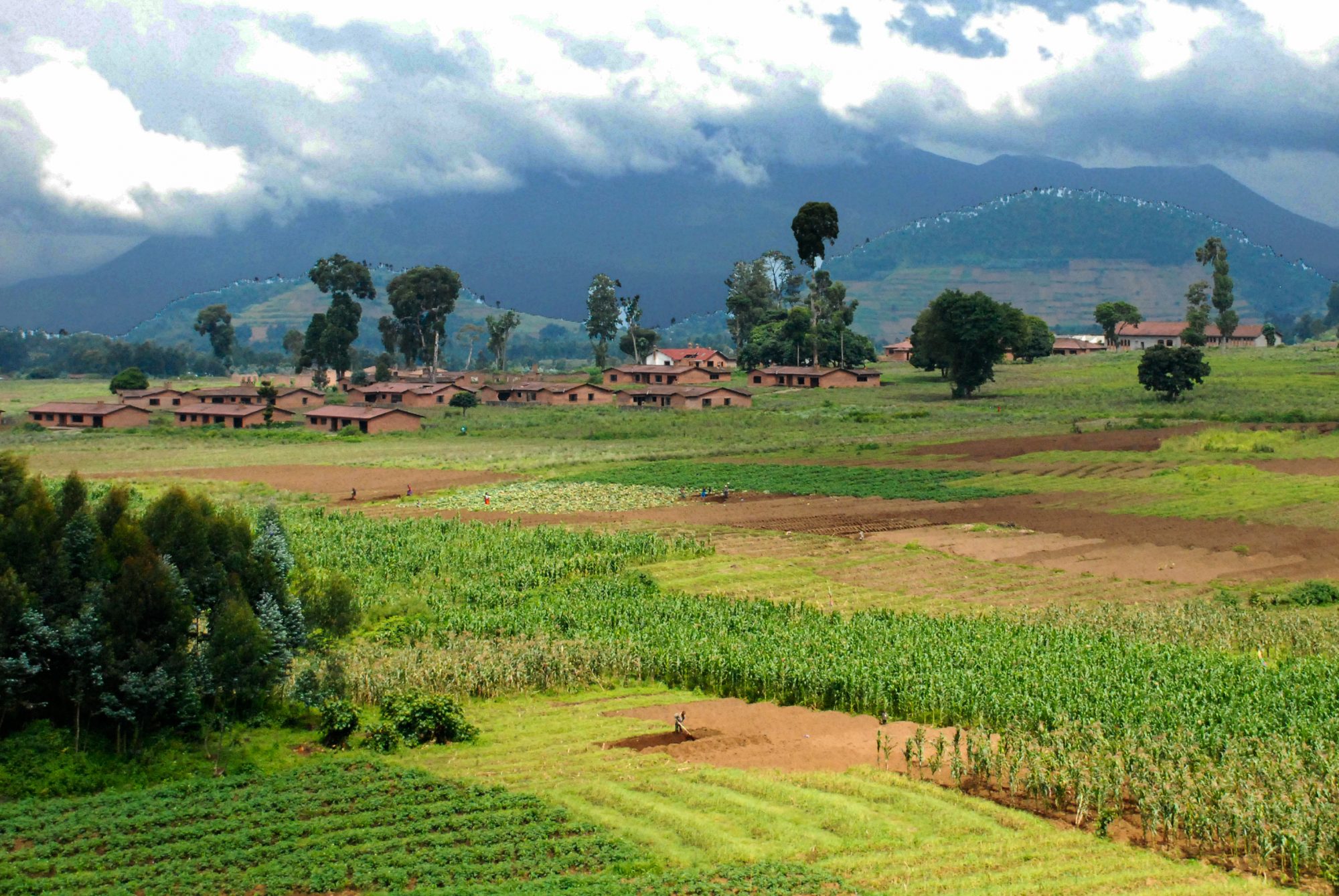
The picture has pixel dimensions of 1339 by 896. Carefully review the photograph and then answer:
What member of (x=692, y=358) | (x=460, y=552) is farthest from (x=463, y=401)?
(x=460, y=552)

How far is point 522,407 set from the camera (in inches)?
4660

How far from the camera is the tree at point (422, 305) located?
525 feet

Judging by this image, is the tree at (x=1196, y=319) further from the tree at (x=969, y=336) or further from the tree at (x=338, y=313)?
the tree at (x=338, y=313)

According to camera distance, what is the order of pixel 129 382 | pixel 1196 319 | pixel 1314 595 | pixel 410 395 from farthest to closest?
pixel 1196 319, pixel 129 382, pixel 410 395, pixel 1314 595

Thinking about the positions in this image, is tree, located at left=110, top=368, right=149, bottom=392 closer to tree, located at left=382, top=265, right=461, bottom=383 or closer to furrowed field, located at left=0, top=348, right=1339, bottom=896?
tree, located at left=382, top=265, right=461, bottom=383

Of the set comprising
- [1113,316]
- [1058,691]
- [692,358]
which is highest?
[1113,316]

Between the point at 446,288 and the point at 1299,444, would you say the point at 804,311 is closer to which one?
the point at 446,288

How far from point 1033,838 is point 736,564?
75.1 ft

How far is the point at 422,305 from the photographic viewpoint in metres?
161

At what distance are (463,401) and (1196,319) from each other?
315ft

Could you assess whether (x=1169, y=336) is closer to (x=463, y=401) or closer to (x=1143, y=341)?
(x=1143, y=341)

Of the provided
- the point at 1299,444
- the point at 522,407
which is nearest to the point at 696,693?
the point at 1299,444

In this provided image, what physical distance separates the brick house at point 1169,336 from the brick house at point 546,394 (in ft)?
296

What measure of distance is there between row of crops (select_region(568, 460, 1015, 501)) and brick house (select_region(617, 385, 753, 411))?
142 feet
